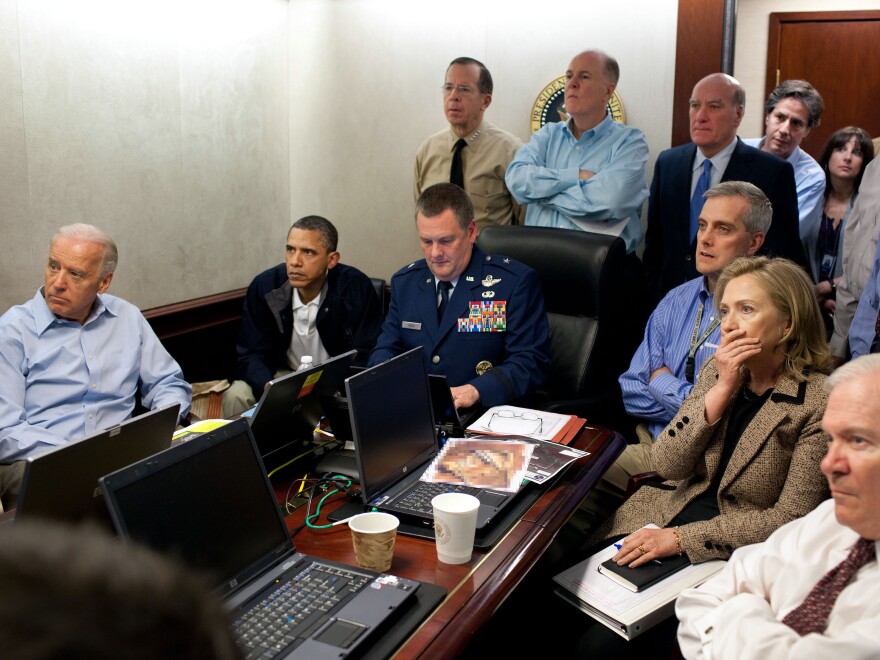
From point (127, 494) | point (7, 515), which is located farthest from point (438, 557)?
point (7, 515)

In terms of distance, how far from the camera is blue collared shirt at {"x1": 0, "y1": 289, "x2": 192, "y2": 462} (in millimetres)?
2717

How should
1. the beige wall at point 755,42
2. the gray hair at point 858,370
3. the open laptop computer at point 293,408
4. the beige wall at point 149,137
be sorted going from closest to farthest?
1. the gray hair at point 858,370
2. the open laptop computer at point 293,408
3. the beige wall at point 149,137
4. the beige wall at point 755,42

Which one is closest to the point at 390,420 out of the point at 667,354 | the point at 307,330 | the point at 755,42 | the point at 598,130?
the point at 667,354

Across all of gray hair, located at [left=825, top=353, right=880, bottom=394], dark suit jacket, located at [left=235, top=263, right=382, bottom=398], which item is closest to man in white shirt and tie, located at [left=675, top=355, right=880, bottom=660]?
gray hair, located at [left=825, top=353, right=880, bottom=394]

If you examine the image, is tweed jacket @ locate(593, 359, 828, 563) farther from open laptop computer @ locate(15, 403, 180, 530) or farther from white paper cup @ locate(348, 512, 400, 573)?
open laptop computer @ locate(15, 403, 180, 530)

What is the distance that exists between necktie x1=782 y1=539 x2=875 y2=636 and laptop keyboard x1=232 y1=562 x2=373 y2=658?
78cm

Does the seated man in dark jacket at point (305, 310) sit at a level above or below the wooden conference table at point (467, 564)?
above

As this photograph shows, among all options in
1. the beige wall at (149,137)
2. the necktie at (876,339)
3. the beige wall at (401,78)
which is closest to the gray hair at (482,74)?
the beige wall at (401,78)

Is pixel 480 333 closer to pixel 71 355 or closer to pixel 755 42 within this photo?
pixel 71 355

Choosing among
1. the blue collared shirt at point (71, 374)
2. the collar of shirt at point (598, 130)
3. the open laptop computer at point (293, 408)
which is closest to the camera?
the open laptop computer at point (293, 408)

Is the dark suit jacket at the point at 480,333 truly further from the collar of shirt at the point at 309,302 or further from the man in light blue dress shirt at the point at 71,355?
the man in light blue dress shirt at the point at 71,355

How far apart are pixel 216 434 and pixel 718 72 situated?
3.39 metres

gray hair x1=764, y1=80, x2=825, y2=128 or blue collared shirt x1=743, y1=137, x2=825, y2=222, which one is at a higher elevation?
gray hair x1=764, y1=80, x2=825, y2=128

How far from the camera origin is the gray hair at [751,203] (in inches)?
116
